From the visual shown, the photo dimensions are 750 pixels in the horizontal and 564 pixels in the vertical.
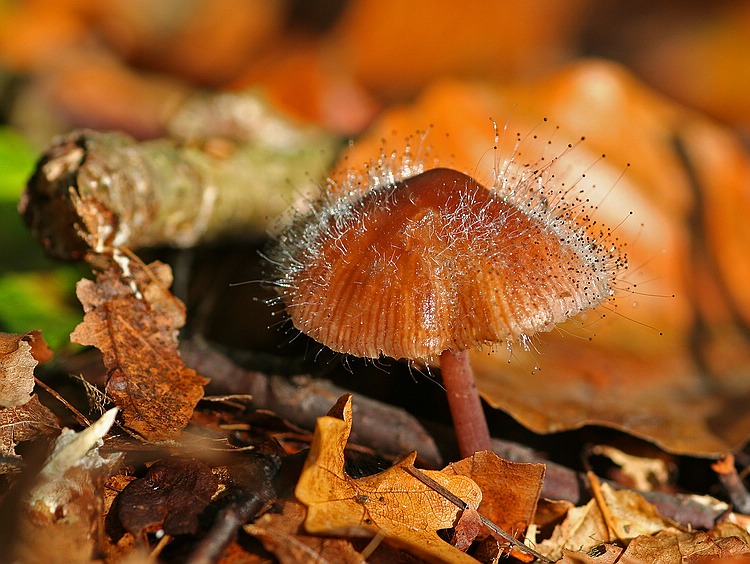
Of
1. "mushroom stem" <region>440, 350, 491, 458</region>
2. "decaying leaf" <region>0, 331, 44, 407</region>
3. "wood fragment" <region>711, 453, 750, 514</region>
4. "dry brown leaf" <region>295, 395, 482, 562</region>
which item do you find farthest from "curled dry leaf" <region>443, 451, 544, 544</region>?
"decaying leaf" <region>0, 331, 44, 407</region>

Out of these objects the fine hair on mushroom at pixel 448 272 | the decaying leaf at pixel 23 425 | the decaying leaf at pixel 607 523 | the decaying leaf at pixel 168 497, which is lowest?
the decaying leaf at pixel 607 523

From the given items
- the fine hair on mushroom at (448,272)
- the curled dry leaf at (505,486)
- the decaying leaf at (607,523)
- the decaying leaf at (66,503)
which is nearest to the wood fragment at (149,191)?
the fine hair on mushroom at (448,272)

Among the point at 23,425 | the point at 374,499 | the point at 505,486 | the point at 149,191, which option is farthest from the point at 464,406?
the point at 149,191

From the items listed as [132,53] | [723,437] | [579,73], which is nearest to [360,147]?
[579,73]

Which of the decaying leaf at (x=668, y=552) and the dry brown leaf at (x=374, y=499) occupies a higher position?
the dry brown leaf at (x=374, y=499)

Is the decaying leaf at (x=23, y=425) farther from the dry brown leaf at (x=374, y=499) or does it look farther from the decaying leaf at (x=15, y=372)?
the dry brown leaf at (x=374, y=499)

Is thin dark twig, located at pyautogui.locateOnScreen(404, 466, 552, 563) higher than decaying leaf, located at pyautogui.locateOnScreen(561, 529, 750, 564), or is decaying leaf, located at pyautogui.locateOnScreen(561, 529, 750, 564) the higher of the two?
thin dark twig, located at pyautogui.locateOnScreen(404, 466, 552, 563)

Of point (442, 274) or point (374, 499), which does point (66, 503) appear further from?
point (442, 274)

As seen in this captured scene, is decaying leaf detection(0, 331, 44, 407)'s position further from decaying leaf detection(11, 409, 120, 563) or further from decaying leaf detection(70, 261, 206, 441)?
decaying leaf detection(11, 409, 120, 563)
